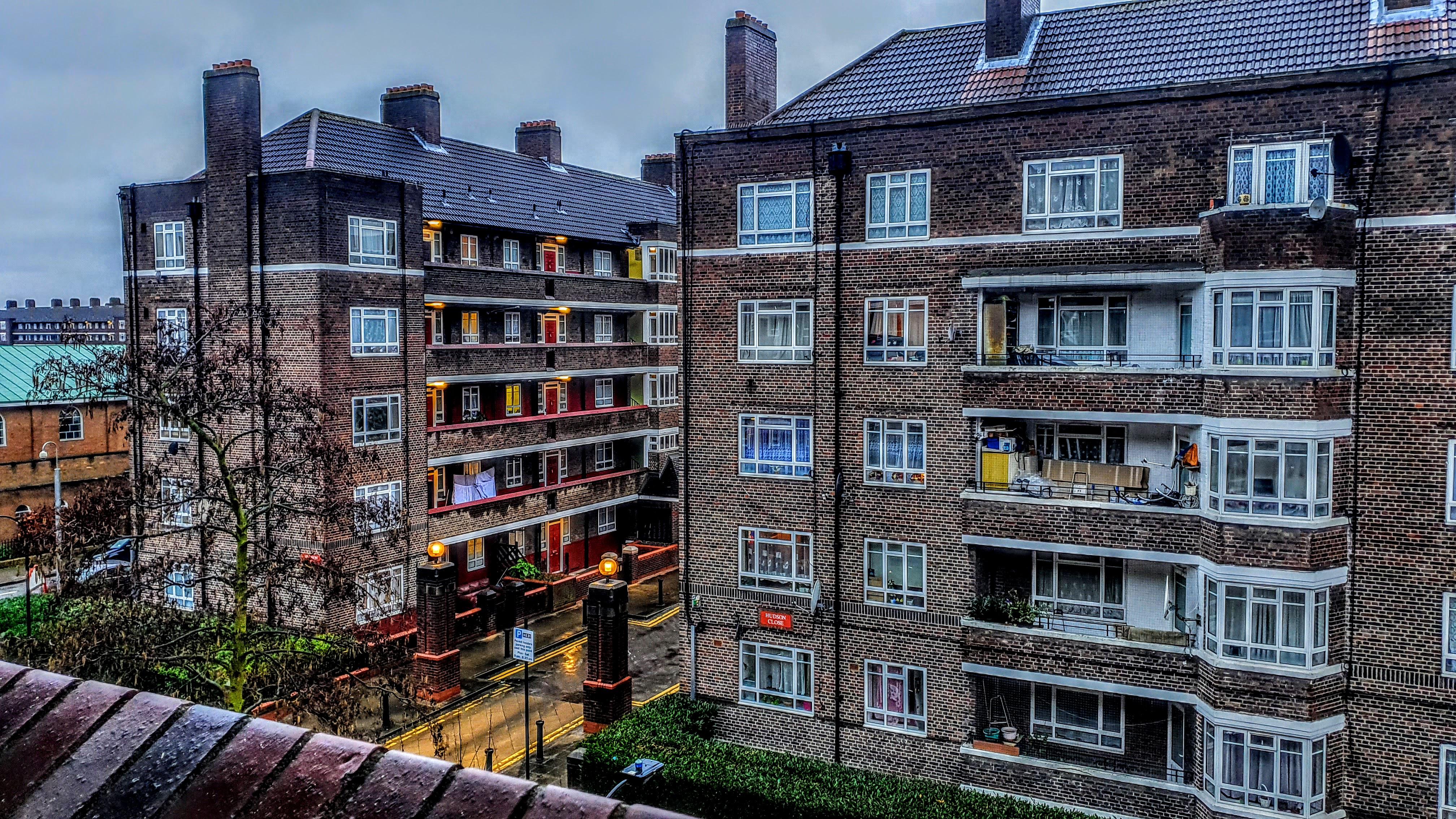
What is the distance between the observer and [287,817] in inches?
95.6

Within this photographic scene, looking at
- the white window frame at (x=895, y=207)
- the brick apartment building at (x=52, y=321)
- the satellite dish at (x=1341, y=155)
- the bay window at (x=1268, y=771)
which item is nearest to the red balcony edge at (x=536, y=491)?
the white window frame at (x=895, y=207)

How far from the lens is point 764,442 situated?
79.7 feet

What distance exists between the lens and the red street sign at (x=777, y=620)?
23.9 metres

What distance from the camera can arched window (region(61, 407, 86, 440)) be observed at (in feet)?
162

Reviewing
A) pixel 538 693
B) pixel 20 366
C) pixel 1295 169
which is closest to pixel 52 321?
pixel 20 366

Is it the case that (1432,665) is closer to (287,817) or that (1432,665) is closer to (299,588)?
(287,817)

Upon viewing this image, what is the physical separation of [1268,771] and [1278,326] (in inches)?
329

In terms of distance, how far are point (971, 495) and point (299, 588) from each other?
20.9 metres

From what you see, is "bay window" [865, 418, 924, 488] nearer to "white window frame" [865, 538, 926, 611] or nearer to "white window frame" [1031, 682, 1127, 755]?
"white window frame" [865, 538, 926, 611]

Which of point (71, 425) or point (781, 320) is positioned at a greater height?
point (781, 320)

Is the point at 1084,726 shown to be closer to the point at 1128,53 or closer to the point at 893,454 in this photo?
the point at 893,454

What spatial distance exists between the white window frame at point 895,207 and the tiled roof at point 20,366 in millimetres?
37443

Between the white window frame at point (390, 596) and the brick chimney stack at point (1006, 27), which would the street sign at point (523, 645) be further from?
the brick chimney stack at point (1006, 27)

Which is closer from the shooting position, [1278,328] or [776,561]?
[1278,328]
